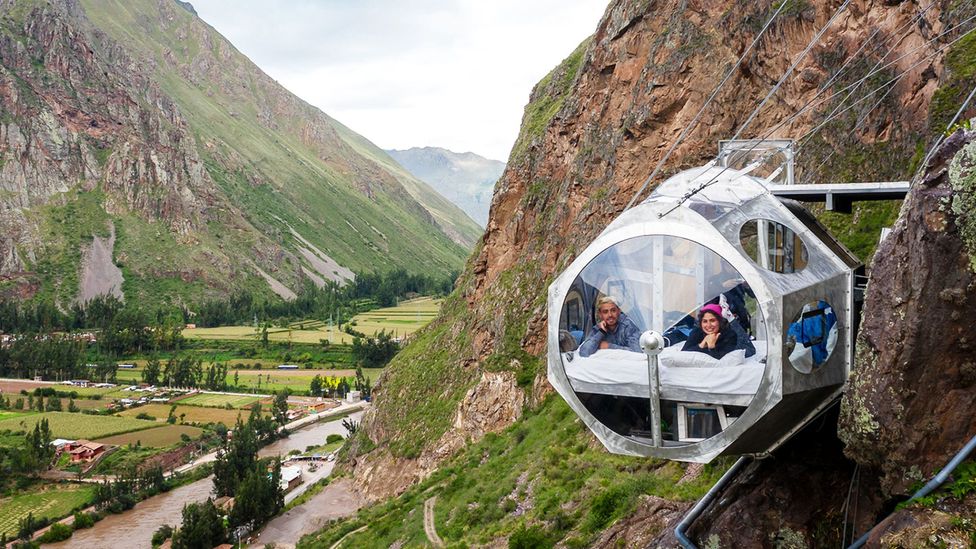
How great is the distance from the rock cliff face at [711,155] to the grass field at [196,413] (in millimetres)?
57943

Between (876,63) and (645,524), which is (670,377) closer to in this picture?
(645,524)

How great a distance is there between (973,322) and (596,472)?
1374 centimetres

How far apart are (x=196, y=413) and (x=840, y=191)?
4393 inches

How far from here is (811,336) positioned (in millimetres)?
8078

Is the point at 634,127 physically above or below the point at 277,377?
above

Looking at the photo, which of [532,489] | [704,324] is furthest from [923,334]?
[532,489]

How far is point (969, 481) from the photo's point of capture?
24.0ft

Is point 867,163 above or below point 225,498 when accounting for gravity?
above

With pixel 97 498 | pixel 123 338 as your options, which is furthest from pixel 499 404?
pixel 123 338

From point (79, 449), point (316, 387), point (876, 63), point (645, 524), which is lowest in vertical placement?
point (79, 449)

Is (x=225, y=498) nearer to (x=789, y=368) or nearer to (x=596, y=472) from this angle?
(x=596, y=472)

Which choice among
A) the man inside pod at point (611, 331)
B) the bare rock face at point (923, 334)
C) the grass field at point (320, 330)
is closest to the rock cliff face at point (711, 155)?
the bare rock face at point (923, 334)

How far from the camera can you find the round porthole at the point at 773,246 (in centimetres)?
828

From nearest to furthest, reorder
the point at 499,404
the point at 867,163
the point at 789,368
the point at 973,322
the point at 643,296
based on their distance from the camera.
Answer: the point at 973,322 < the point at 789,368 < the point at 643,296 < the point at 867,163 < the point at 499,404
